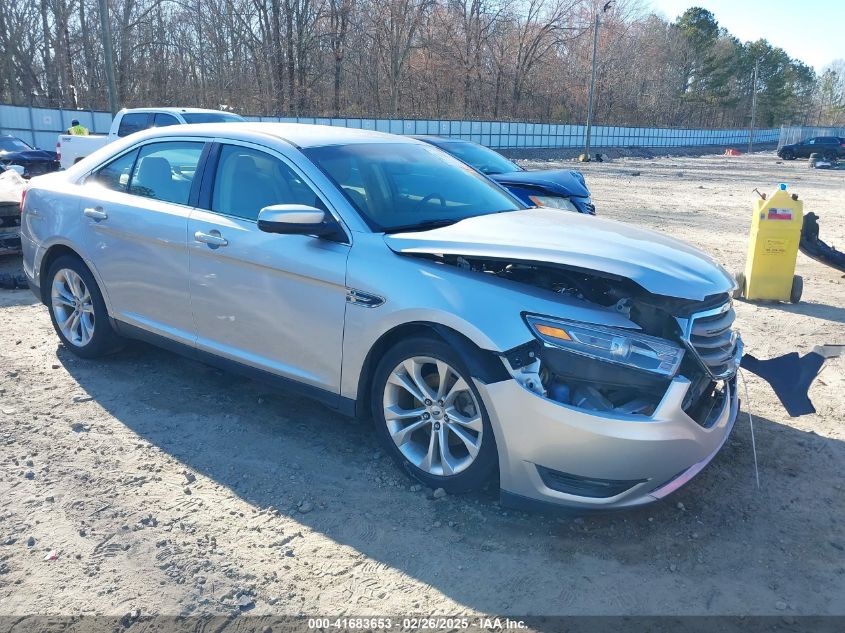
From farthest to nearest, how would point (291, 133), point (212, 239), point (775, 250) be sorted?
point (775, 250) < point (291, 133) < point (212, 239)

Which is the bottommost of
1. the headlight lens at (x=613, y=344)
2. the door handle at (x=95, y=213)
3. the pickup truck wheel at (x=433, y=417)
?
the pickup truck wheel at (x=433, y=417)

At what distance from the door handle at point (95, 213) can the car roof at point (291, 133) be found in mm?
637

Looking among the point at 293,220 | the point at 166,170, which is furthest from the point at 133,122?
the point at 293,220

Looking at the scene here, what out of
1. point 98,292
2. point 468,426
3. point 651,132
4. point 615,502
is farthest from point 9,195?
point 651,132

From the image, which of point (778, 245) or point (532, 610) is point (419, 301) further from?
point (778, 245)

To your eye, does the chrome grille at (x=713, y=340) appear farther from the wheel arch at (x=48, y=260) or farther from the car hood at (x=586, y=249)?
the wheel arch at (x=48, y=260)

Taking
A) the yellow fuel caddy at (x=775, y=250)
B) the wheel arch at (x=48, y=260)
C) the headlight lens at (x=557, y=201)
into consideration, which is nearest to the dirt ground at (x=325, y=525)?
the wheel arch at (x=48, y=260)

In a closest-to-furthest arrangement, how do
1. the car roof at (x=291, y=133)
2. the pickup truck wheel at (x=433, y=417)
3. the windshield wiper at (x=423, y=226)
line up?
1. the pickup truck wheel at (x=433, y=417)
2. the windshield wiper at (x=423, y=226)
3. the car roof at (x=291, y=133)

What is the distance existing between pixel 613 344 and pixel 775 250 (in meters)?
5.28

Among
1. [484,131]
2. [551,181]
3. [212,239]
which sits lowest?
[212,239]

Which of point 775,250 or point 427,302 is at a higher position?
point 427,302

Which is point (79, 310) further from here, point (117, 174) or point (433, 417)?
point (433, 417)

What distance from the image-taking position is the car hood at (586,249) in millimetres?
3104

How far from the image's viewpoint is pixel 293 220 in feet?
11.4
